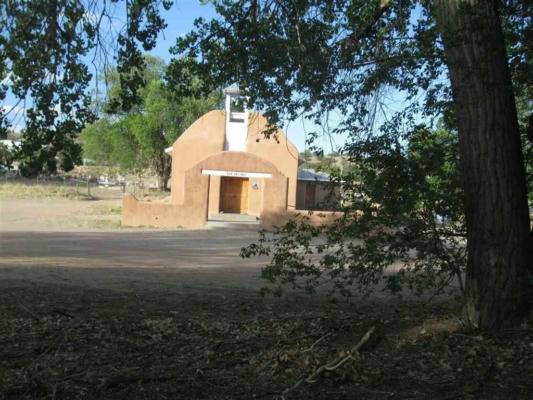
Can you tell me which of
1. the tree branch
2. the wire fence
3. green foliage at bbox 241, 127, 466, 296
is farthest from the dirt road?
the wire fence

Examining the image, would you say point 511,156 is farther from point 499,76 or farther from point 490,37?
point 490,37

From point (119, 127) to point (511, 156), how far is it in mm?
48971

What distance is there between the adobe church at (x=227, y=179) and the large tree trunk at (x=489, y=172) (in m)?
12.9

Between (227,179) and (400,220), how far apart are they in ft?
95.9

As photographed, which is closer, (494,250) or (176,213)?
(494,250)

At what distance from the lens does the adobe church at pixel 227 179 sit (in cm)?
2691

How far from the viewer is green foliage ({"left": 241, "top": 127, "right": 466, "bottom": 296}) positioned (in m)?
6.27

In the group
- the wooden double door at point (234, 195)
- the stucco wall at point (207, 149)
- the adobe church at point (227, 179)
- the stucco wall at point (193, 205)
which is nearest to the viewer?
the stucco wall at point (193, 205)

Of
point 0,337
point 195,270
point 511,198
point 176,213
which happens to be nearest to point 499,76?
point 511,198

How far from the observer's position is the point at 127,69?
23.8 ft

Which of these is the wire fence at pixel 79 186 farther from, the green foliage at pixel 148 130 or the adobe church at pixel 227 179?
the adobe church at pixel 227 179

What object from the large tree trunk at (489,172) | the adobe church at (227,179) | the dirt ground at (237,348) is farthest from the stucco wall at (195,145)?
the large tree trunk at (489,172)

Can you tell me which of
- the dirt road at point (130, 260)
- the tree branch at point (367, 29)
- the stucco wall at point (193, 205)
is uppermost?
the tree branch at point (367, 29)

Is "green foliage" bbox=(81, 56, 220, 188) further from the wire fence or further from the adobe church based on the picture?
the adobe church
